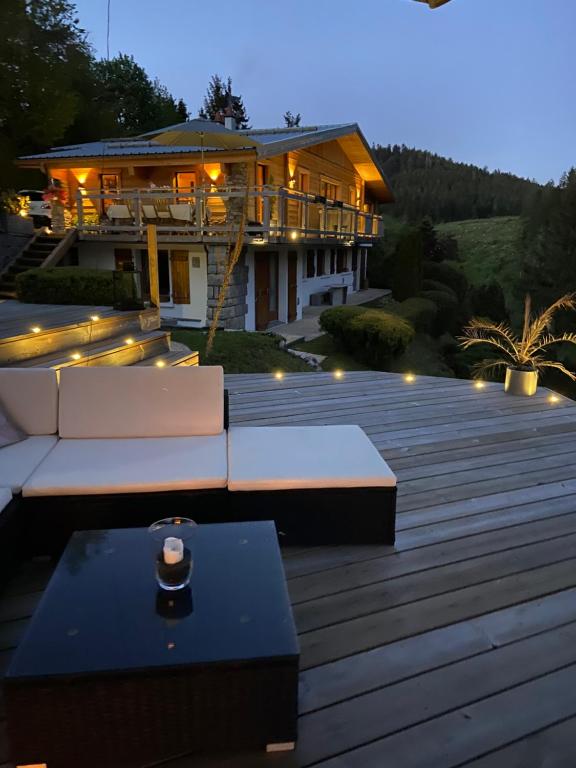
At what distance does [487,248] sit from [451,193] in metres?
11.1

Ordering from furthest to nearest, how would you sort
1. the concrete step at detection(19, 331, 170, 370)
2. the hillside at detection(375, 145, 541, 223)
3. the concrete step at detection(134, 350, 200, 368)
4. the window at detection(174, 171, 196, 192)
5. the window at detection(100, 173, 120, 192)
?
the hillside at detection(375, 145, 541, 223) → the window at detection(100, 173, 120, 192) → the window at detection(174, 171, 196, 192) → the concrete step at detection(134, 350, 200, 368) → the concrete step at detection(19, 331, 170, 370)

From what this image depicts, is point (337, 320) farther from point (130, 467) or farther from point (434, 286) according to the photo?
point (434, 286)

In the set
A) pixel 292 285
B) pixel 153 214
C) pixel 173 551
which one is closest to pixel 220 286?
pixel 153 214

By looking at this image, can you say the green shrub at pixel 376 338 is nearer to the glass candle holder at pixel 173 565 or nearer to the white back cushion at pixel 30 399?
the white back cushion at pixel 30 399

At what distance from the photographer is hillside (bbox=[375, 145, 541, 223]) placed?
123ft

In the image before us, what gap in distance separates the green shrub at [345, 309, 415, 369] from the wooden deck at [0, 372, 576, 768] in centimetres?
707

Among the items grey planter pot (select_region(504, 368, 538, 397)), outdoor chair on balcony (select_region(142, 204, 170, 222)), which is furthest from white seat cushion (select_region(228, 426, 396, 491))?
outdoor chair on balcony (select_region(142, 204, 170, 222))

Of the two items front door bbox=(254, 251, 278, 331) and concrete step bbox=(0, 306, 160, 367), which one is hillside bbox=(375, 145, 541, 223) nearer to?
front door bbox=(254, 251, 278, 331)

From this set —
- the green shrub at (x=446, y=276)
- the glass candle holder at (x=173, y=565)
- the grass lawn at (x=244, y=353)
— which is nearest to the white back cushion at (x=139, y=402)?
the glass candle holder at (x=173, y=565)

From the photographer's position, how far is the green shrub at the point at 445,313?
18.0m

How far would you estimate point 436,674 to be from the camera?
1855 millimetres

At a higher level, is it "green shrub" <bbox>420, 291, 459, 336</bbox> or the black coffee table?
the black coffee table

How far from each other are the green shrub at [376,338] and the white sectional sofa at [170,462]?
7.87 metres

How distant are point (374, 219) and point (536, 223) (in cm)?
507
